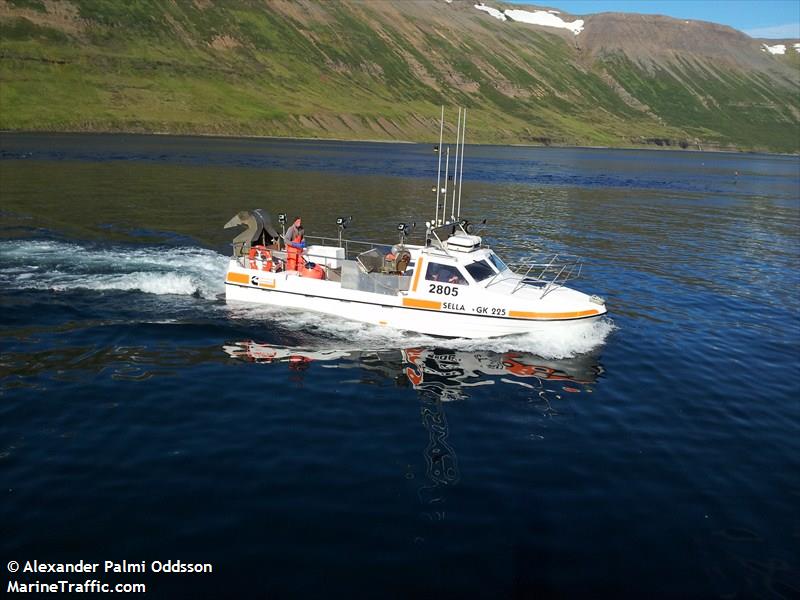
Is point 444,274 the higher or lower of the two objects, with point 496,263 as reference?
lower

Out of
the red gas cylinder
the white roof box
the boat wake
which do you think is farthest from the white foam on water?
the white roof box

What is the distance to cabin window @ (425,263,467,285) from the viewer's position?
2333 cm

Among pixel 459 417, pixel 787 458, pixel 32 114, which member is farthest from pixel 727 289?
pixel 32 114

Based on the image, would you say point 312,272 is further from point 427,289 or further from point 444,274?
point 444,274

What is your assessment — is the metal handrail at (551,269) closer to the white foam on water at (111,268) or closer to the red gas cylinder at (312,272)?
the red gas cylinder at (312,272)

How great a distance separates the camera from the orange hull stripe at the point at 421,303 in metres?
23.5

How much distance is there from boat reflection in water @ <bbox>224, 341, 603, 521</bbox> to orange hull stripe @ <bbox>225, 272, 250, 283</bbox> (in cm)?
430

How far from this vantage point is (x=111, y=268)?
100ft

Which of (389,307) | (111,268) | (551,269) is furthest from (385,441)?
(551,269)

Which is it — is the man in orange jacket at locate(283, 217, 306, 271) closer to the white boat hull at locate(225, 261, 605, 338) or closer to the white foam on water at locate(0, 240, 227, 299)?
the white boat hull at locate(225, 261, 605, 338)

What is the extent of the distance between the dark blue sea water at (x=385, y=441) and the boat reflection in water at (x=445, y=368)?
97 millimetres

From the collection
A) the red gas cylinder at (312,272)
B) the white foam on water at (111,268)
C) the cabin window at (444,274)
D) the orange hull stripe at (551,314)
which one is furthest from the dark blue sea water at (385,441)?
the cabin window at (444,274)

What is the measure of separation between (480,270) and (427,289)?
2.17m

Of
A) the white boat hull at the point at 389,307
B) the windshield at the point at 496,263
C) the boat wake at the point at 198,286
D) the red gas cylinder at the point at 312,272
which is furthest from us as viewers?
the red gas cylinder at the point at 312,272
